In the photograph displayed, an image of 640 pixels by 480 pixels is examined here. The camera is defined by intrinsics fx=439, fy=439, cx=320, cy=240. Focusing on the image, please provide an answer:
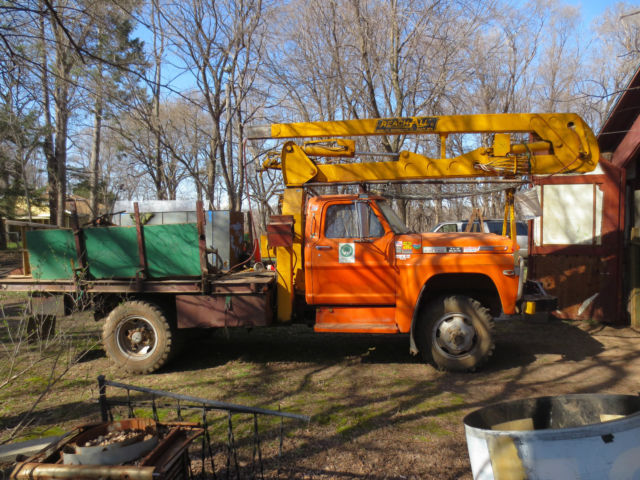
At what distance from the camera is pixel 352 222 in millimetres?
5840

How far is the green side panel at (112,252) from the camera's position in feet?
18.6

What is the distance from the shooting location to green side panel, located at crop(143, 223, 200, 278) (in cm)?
561

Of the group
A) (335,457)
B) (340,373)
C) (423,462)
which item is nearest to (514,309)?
(340,373)

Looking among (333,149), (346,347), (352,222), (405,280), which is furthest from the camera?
(346,347)

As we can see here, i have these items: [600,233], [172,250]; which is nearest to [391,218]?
[172,250]

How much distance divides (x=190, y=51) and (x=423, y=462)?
1044cm

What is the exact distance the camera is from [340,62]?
13.9 m

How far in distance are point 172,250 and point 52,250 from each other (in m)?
1.58

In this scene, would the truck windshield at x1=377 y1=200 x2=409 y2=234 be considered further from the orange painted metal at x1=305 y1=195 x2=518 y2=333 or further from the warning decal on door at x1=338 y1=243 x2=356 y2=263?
the warning decal on door at x1=338 y1=243 x2=356 y2=263

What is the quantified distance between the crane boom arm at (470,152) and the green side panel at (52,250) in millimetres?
2990

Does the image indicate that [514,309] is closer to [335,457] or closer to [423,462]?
[423,462]

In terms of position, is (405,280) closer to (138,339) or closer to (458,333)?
(458,333)

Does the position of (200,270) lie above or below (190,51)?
below

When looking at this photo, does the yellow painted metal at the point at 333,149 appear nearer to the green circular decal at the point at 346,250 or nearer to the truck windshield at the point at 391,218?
the truck windshield at the point at 391,218
